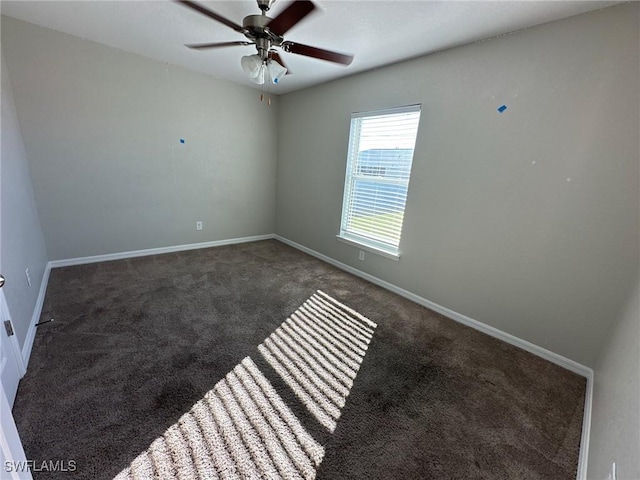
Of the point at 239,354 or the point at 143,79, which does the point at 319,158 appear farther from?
the point at 239,354

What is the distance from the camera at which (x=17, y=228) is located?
6.62ft

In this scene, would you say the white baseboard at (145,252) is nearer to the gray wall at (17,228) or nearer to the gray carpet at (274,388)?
the gray wall at (17,228)

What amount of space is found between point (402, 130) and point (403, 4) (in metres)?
1.16

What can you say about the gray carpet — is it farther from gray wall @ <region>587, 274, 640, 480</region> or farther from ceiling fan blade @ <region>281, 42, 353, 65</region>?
ceiling fan blade @ <region>281, 42, 353, 65</region>

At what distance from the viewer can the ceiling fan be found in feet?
4.72

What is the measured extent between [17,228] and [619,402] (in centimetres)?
385

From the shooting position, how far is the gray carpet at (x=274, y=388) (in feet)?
4.18

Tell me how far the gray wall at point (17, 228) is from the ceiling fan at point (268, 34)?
1844mm

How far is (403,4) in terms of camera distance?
5.72 feet

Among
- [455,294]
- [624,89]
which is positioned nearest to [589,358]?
[455,294]

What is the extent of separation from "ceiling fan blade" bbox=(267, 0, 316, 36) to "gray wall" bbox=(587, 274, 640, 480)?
2.22 meters

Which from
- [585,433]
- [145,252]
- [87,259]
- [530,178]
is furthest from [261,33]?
[87,259]

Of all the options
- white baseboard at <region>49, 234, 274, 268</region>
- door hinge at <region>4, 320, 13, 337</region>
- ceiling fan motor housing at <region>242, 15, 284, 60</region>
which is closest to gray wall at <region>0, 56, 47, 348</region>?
door hinge at <region>4, 320, 13, 337</region>

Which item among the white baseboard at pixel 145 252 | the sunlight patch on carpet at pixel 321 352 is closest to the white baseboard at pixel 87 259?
the white baseboard at pixel 145 252
